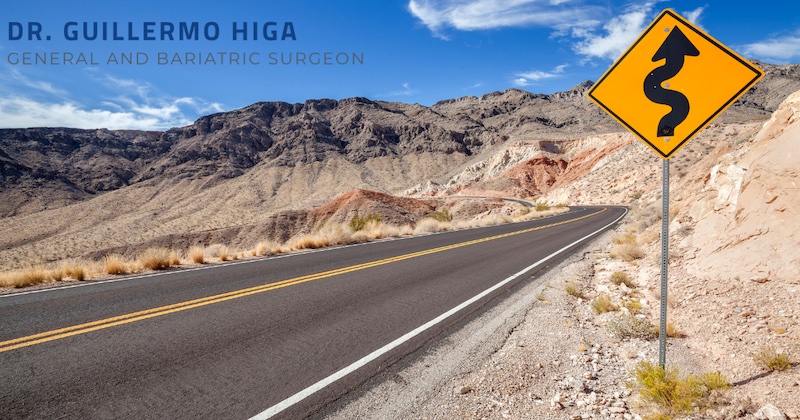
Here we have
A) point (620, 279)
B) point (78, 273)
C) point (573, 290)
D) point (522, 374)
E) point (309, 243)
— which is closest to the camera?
point (522, 374)

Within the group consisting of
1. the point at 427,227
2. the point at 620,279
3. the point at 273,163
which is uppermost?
the point at 273,163

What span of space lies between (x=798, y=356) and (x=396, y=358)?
369cm

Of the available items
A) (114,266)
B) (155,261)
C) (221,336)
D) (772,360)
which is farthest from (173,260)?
(772,360)

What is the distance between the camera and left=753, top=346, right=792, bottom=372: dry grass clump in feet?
11.0

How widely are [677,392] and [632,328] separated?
1729mm

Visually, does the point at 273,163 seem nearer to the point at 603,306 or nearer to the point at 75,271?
the point at 75,271

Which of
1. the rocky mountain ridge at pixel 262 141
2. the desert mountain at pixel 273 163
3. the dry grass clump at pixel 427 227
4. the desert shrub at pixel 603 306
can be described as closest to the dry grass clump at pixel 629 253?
the desert shrub at pixel 603 306

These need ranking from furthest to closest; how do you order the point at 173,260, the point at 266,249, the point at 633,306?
the point at 266,249 → the point at 173,260 → the point at 633,306

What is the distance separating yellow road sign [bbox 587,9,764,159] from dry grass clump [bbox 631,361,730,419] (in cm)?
190

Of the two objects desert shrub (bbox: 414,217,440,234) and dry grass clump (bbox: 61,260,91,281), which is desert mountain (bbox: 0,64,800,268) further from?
dry grass clump (bbox: 61,260,91,281)

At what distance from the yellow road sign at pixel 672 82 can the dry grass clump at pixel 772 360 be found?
194 cm

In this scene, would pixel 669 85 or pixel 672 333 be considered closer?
pixel 669 85

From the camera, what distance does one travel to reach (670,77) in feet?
12.0

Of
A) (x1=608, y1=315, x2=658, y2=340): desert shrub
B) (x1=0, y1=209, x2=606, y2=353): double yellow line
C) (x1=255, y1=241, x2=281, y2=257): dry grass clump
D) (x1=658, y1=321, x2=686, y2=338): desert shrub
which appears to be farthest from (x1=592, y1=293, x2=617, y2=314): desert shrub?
(x1=255, y1=241, x2=281, y2=257): dry grass clump
